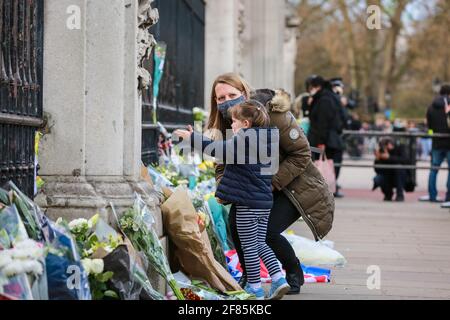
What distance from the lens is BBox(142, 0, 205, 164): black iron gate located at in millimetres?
10672

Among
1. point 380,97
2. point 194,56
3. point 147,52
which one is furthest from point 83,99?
point 380,97

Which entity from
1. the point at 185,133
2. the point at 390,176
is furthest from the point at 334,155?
the point at 185,133

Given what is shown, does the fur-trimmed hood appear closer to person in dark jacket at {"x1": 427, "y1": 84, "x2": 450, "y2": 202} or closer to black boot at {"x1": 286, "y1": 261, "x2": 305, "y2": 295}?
Answer: black boot at {"x1": 286, "y1": 261, "x2": 305, "y2": 295}

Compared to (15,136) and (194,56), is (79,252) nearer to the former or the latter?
→ (15,136)

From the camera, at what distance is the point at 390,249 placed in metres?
10.8

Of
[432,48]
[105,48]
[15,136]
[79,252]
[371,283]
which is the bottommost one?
[371,283]

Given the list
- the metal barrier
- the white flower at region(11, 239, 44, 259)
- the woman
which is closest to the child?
the woman

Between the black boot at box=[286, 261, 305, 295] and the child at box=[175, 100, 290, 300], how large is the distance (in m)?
0.47

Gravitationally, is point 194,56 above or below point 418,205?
above

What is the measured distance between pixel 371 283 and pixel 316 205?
0.96 metres

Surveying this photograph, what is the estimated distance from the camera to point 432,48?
5700 centimetres

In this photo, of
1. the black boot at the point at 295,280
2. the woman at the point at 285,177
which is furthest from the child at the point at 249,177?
the black boot at the point at 295,280

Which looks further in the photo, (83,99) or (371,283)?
(371,283)

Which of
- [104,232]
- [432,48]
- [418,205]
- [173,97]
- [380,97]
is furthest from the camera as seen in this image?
[380,97]
